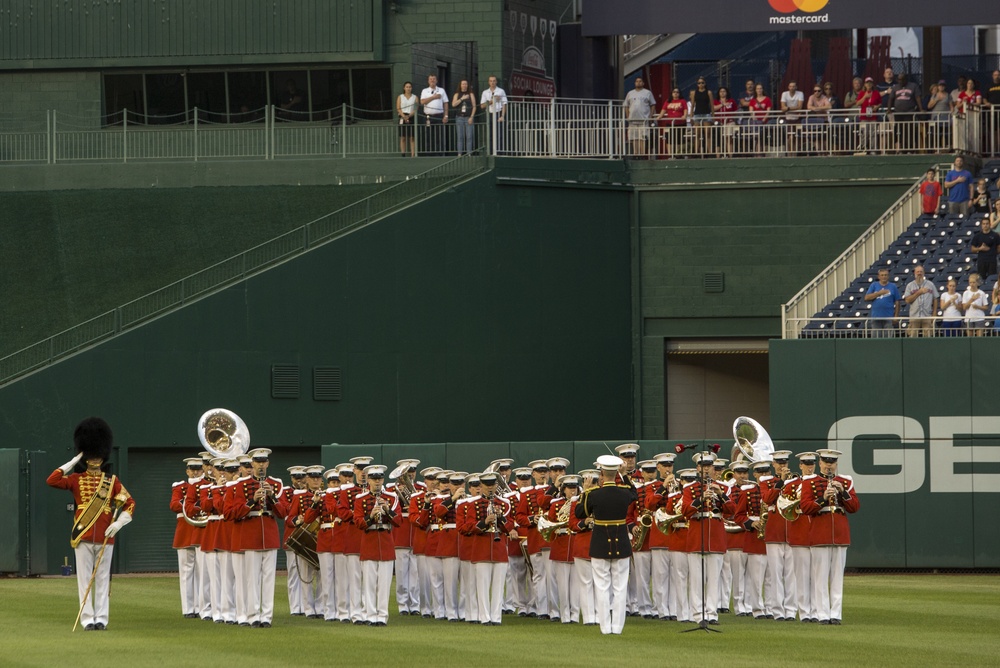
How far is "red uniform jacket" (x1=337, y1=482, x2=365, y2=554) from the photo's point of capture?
20.2 m

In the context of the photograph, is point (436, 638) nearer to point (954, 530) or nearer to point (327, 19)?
point (954, 530)

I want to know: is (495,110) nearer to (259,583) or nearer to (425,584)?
(425,584)

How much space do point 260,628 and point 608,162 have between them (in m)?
17.8

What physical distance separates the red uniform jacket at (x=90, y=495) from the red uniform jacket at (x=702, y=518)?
6.41 metres

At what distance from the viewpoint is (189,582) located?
850 inches

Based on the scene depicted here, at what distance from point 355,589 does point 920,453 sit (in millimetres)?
12656

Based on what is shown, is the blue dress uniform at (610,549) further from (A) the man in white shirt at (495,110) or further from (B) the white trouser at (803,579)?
(A) the man in white shirt at (495,110)

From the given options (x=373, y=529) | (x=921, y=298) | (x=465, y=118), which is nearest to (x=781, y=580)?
(x=373, y=529)

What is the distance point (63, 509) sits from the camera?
31109 mm

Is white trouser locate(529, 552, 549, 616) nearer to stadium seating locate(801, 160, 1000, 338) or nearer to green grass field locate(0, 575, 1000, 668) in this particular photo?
green grass field locate(0, 575, 1000, 668)

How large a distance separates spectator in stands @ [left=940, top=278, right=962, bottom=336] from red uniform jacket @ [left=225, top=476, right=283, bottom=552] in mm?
14144

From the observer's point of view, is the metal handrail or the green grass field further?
the metal handrail

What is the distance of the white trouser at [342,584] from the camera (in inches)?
812

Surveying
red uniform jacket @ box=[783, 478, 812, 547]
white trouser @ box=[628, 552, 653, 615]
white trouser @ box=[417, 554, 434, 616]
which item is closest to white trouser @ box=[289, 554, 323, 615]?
white trouser @ box=[417, 554, 434, 616]
